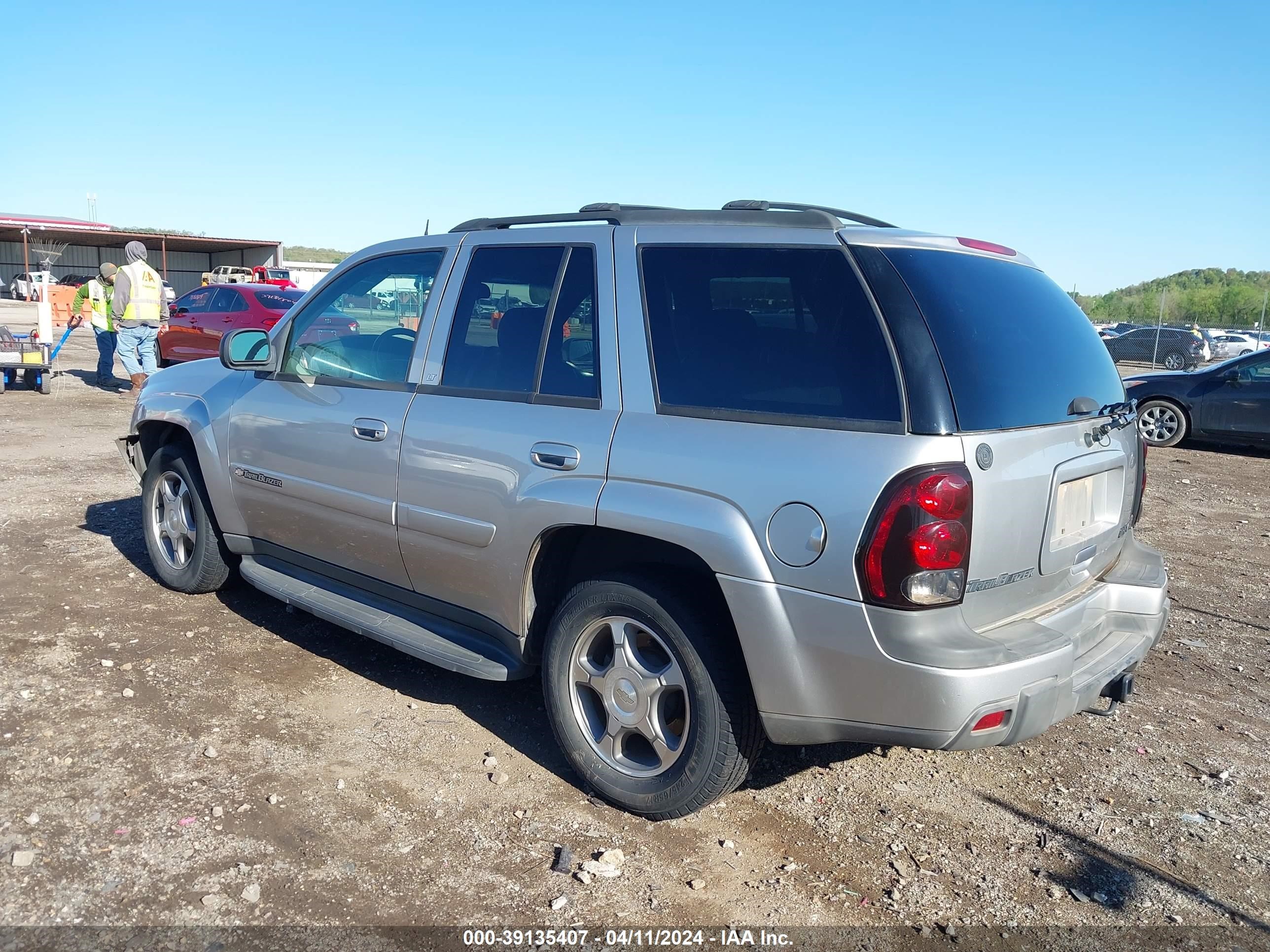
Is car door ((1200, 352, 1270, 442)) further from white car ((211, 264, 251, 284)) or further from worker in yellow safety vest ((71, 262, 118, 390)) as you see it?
white car ((211, 264, 251, 284))

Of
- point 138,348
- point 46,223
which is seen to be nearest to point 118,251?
point 46,223

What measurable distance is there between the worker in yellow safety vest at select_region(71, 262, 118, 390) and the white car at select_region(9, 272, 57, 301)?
1131 inches

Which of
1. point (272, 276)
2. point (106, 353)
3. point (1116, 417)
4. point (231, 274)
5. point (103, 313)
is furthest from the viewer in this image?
point (231, 274)

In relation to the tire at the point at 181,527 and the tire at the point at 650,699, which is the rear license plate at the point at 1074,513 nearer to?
the tire at the point at 650,699

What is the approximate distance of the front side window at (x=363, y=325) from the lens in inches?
164

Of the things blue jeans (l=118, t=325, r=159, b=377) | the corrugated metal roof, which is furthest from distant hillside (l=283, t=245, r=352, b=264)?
blue jeans (l=118, t=325, r=159, b=377)

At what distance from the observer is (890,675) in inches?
108

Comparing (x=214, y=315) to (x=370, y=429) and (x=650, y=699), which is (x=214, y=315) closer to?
(x=370, y=429)

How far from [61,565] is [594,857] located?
4426mm

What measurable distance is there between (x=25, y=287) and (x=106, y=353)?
33668mm

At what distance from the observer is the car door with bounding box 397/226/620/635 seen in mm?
3402

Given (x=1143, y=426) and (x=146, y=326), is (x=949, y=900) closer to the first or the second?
(x=1143, y=426)

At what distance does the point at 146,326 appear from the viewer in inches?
548

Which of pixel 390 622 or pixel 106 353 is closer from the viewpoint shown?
pixel 390 622
